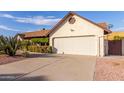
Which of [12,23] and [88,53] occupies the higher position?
[12,23]

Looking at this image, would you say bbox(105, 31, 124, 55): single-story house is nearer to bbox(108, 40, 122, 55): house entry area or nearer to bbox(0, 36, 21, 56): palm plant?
bbox(108, 40, 122, 55): house entry area

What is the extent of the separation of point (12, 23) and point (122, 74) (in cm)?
1205

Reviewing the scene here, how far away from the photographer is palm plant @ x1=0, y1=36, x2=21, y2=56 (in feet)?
62.6

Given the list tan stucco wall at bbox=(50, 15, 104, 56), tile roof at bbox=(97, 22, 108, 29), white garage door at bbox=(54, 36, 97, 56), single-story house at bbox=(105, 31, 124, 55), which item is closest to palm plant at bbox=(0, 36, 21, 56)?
white garage door at bbox=(54, 36, 97, 56)

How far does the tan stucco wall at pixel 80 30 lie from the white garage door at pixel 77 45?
18.6 inches

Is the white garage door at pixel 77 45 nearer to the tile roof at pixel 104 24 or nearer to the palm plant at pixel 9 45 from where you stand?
the tile roof at pixel 104 24

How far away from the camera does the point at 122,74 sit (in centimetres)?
1131

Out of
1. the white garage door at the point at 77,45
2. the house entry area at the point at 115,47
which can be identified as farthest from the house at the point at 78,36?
the house entry area at the point at 115,47

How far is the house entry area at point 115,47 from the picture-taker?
931 inches

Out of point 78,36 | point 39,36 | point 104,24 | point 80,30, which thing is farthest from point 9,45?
point 104,24

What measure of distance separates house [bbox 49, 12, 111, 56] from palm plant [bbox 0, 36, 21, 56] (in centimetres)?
632
